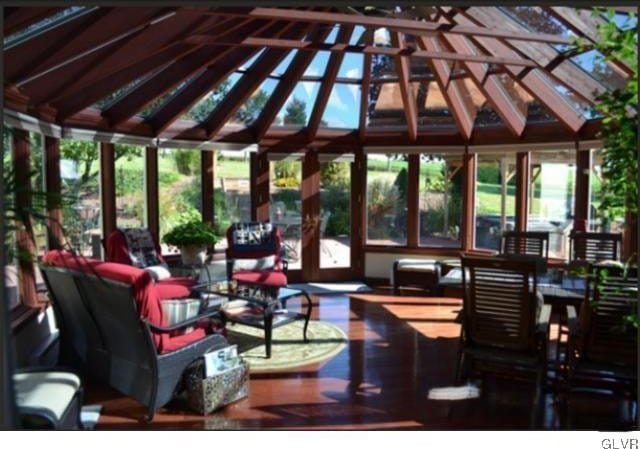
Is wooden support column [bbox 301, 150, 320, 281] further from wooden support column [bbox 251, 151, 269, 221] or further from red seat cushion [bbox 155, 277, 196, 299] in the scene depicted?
red seat cushion [bbox 155, 277, 196, 299]

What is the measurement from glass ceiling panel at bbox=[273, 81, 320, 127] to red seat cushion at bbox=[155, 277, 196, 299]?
10.8 feet

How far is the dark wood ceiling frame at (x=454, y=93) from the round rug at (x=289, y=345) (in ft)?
11.1

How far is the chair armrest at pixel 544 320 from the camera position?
3.81 m

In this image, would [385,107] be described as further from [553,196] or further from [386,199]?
[553,196]

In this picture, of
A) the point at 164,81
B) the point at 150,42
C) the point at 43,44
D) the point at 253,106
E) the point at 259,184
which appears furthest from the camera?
the point at 259,184

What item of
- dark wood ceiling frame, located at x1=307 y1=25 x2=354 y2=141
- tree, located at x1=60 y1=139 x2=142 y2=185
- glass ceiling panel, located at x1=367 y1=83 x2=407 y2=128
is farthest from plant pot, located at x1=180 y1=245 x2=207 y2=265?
glass ceiling panel, located at x1=367 y1=83 x2=407 y2=128

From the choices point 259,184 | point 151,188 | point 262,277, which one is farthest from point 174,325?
point 259,184

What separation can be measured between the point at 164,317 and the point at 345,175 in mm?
5494

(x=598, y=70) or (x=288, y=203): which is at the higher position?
(x=598, y=70)

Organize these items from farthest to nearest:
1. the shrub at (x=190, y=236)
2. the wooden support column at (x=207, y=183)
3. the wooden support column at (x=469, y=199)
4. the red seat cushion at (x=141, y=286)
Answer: the wooden support column at (x=469, y=199), the wooden support column at (x=207, y=183), the shrub at (x=190, y=236), the red seat cushion at (x=141, y=286)

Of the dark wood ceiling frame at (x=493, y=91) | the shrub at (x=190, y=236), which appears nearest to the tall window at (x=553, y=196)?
the dark wood ceiling frame at (x=493, y=91)

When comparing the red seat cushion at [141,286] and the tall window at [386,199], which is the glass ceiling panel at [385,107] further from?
the red seat cushion at [141,286]

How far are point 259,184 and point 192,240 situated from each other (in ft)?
6.92

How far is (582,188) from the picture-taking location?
7.00m
